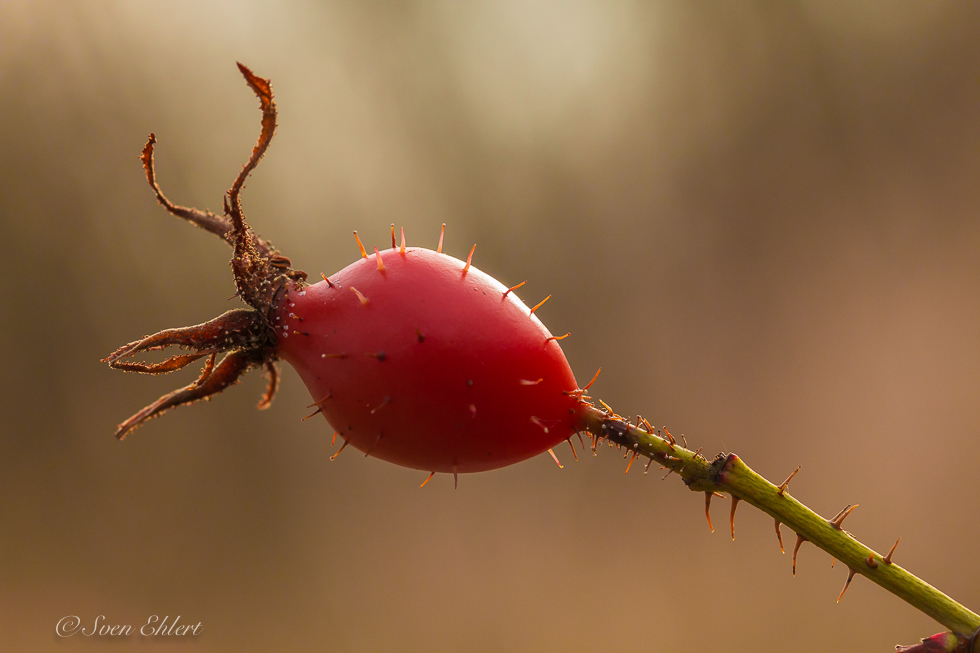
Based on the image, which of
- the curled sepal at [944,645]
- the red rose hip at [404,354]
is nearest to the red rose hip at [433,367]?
the red rose hip at [404,354]

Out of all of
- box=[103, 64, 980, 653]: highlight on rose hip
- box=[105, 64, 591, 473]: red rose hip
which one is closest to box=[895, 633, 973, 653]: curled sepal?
box=[103, 64, 980, 653]: highlight on rose hip

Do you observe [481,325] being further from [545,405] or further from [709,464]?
[709,464]

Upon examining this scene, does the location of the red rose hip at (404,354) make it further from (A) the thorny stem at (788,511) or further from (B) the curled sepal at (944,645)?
(B) the curled sepal at (944,645)

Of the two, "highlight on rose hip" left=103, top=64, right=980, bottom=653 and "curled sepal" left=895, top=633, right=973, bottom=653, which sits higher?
"highlight on rose hip" left=103, top=64, right=980, bottom=653

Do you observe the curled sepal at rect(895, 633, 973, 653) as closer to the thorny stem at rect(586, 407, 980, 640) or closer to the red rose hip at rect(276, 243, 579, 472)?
the thorny stem at rect(586, 407, 980, 640)

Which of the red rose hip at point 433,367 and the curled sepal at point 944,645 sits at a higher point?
the red rose hip at point 433,367

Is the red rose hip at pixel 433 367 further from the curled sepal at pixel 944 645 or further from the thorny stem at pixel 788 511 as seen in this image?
the curled sepal at pixel 944 645

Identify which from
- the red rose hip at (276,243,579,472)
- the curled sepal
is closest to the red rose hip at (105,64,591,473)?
the red rose hip at (276,243,579,472)

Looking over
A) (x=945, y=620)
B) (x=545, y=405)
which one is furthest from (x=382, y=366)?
(x=945, y=620)
